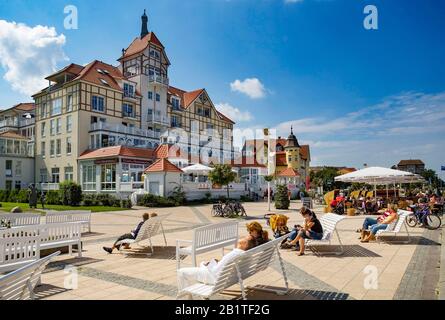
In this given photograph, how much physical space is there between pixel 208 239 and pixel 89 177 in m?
32.2

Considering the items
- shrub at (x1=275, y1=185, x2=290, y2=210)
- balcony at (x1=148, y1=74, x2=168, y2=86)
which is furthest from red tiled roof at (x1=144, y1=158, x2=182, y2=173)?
balcony at (x1=148, y1=74, x2=168, y2=86)

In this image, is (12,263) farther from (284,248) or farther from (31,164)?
(31,164)

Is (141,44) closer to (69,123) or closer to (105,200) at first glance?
(69,123)

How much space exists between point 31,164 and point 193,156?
793 inches

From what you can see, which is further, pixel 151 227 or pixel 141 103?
pixel 141 103

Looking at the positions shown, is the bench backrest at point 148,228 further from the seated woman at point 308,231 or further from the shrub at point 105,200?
the shrub at point 105,200

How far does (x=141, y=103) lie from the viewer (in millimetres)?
43719

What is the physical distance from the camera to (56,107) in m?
40.4

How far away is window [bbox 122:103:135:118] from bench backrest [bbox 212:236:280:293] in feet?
128

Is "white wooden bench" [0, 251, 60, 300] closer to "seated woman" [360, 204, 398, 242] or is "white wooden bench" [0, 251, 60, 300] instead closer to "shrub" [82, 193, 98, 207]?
"seated woman" [360, 204, 398, 242]

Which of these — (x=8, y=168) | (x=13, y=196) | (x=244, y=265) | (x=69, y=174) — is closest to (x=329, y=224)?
(x=244, y=265)

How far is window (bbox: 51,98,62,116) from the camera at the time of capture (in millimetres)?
39731

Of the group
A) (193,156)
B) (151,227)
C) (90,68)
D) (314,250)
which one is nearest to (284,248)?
(314,250)

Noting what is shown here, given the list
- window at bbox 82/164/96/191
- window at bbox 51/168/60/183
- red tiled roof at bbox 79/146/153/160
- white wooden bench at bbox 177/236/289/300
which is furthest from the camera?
window at bbox 51/168/60/183
